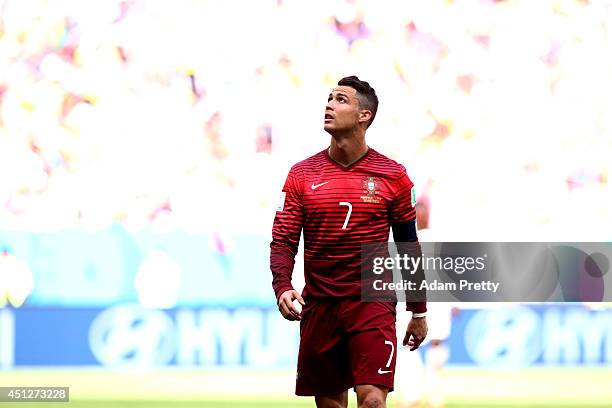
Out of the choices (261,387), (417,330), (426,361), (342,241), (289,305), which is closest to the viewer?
(289,305)

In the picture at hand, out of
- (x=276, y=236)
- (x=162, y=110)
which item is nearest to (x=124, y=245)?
(x=162, y=110)

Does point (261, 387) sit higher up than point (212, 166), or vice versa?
point (212, 166)

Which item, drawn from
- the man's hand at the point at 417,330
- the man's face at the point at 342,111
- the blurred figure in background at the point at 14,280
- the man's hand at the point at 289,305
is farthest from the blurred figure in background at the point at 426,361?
the man's hand at the point at 289,305

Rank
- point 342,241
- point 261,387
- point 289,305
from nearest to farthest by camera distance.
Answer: point 289,305
point 342,241
point 261,387

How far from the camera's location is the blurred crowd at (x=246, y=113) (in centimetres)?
1116

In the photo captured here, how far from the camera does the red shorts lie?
6645 mm

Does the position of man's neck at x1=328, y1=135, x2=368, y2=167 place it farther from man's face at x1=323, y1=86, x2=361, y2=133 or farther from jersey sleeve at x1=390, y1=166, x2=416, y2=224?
jersey sleeve at x1=390, y1=166, x2=416, y2=224

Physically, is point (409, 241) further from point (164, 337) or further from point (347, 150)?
point (164, 337)

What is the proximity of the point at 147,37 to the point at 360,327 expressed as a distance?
522 cm

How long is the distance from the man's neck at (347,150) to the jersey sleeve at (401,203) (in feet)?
0.81

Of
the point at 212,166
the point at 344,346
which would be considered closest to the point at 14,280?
the point at 212,166

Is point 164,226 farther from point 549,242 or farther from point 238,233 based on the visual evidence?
point 549,242

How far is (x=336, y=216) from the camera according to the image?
6762 mm

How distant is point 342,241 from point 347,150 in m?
0.49
